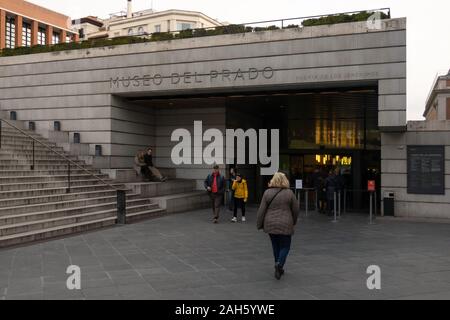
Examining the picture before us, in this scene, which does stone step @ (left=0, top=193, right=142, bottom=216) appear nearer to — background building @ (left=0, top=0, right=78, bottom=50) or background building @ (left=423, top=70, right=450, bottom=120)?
background building @ (left=0, top=0, right=78, bottom=50)

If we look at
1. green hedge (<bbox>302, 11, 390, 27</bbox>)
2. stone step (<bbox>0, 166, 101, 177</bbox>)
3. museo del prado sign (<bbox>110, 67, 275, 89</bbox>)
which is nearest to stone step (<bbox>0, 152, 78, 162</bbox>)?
stone step (<bbox>0, 166, 101, 177</bbox>)

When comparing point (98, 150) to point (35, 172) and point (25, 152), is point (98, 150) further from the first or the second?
point (35, 172)

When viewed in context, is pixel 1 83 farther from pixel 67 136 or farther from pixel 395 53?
pixel 395 53

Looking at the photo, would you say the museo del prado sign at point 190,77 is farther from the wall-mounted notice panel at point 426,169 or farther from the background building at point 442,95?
the background building at point 442,95

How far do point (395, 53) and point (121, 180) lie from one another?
11.2 metres

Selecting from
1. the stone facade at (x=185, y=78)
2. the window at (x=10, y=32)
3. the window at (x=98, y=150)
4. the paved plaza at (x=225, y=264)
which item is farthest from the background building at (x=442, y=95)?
the window at (x=10, y=32)

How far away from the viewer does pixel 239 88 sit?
17578 millimetres

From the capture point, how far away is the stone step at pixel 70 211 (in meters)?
11.1

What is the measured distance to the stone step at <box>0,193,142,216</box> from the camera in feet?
38.2

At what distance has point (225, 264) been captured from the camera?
8.32 m

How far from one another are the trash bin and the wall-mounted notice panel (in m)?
0.62

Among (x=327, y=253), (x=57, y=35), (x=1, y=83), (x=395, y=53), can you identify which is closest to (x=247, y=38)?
(x=395, y=53)

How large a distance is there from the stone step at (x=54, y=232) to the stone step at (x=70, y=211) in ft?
2.01

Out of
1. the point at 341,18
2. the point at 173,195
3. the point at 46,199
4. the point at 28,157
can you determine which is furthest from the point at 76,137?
the point at 341,18
